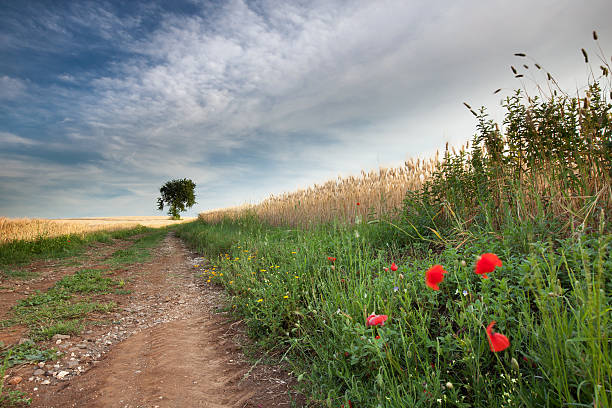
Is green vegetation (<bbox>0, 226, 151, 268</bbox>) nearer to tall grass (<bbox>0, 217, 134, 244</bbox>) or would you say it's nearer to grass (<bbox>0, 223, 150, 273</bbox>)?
grass (<bbox>0, 223, 150, 273</bbox>)

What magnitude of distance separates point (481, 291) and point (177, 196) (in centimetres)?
5993

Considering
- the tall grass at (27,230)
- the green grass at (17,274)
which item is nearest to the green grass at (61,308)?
the green grass at (17,274)

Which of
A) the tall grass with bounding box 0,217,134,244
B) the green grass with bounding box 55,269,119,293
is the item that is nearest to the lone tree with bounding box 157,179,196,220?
the tall grass with bounding box 0,217,134,244

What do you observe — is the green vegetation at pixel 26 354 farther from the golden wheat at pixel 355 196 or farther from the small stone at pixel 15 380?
the golden wheat at pixel 355 196

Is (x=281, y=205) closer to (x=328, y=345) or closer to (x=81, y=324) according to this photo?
(x=81, y=324)

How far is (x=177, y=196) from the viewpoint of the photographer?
5644 cm

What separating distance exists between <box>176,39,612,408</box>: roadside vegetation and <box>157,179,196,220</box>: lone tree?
2163 inches

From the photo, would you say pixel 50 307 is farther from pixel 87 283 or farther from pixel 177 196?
pixel 177 196

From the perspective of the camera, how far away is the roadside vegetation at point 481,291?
1550mm

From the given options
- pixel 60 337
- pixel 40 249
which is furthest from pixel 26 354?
pixel 40 249

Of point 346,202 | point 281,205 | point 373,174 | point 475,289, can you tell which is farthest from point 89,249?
point 475,289

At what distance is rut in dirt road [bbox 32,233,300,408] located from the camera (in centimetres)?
253

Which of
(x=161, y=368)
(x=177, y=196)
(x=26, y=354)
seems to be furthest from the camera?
(x=177, y=196)

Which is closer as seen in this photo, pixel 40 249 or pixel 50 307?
pixel 50 307
